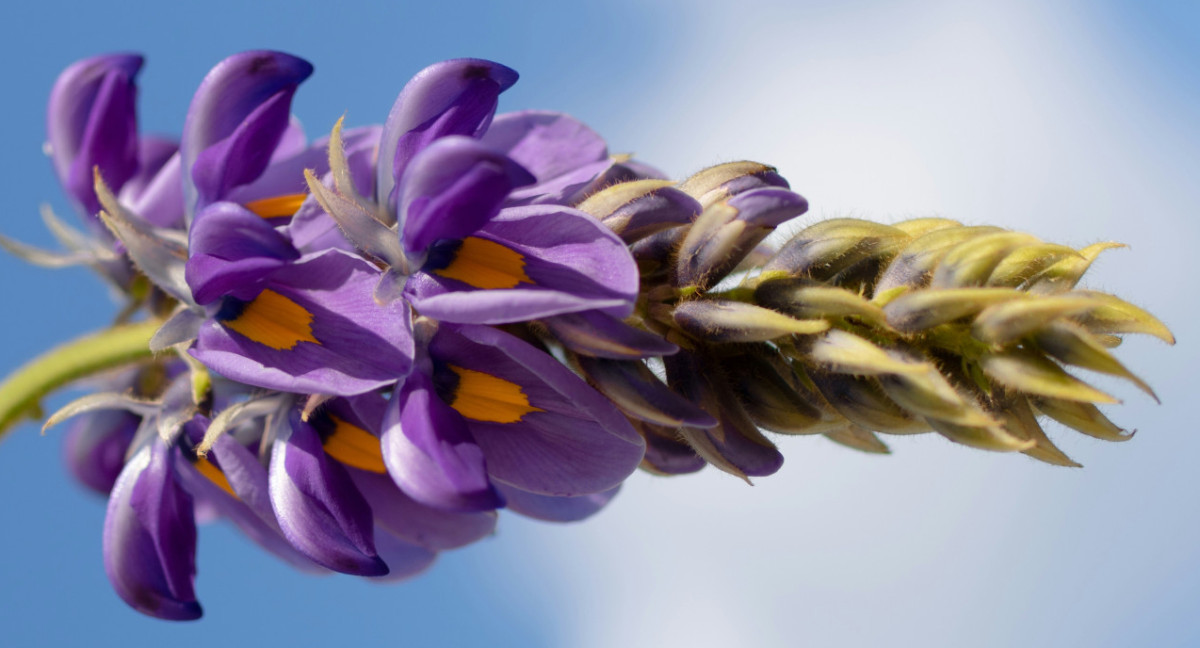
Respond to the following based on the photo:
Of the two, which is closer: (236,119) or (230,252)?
(230,252)

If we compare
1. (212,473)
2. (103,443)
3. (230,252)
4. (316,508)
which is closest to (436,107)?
(230,252)

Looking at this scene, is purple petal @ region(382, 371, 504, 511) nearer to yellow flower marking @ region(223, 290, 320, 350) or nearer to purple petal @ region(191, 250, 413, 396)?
purple petal @ region(191, 250, 413, 396)

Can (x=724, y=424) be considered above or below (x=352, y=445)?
above

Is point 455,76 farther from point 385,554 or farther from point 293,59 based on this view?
point 385,554

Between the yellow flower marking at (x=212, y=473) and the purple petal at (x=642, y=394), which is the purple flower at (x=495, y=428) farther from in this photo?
the yellow flower marking at (x=212, y=473)

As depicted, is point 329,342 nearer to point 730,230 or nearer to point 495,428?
point 495,428

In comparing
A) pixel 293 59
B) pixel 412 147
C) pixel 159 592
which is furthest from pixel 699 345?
pixel 159 592

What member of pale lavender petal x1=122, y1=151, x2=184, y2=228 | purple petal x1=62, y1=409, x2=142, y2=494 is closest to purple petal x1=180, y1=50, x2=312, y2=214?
pale lavender petal x1=122, y1=151, x2=184, y2=228
